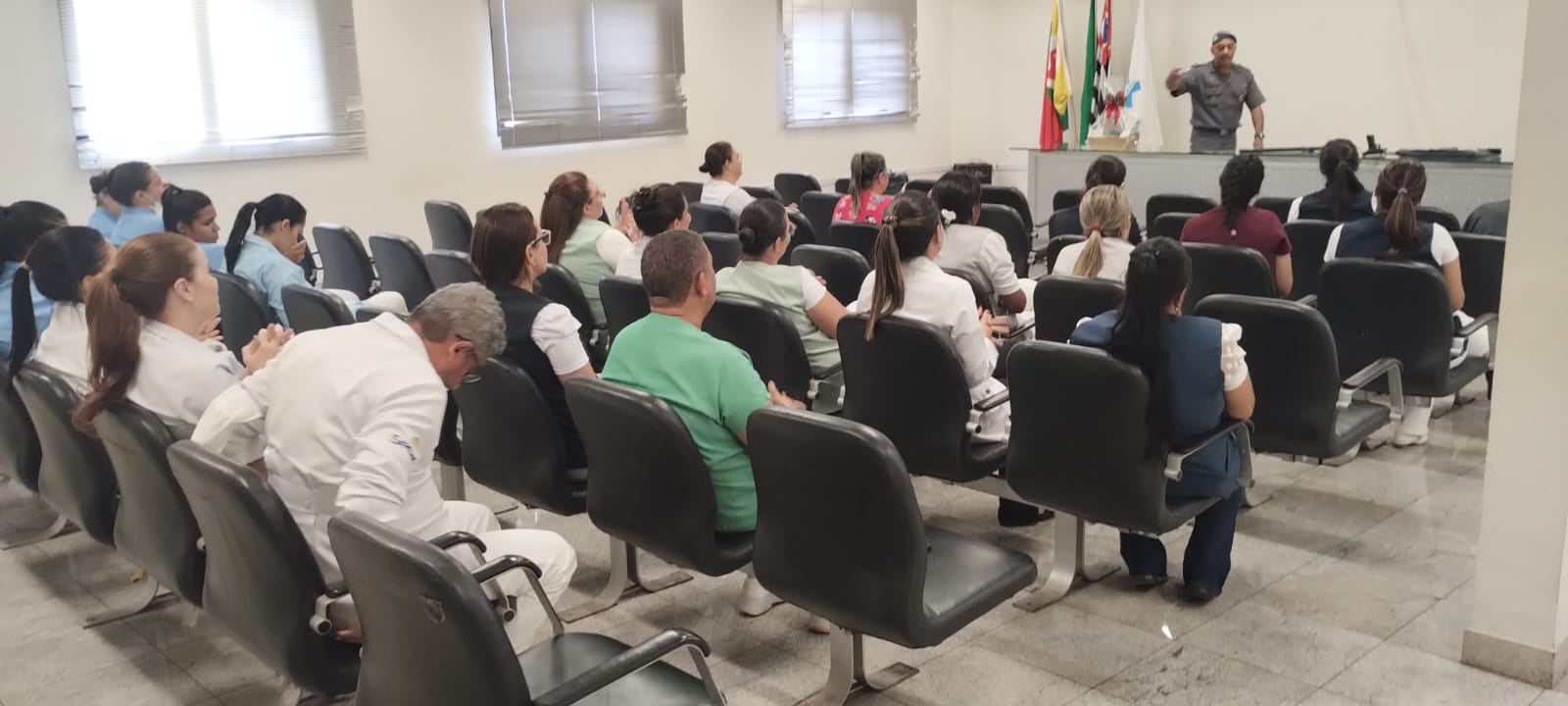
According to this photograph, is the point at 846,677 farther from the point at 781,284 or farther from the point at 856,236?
the point at 856,236

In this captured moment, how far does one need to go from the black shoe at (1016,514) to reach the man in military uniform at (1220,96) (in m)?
6.33

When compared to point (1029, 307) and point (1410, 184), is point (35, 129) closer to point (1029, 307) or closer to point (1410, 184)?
point (1029, 307)

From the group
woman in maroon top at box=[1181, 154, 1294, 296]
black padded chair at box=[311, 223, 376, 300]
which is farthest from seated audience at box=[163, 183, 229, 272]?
woman in maroon top at box=[1181, 154, 1294, 296]

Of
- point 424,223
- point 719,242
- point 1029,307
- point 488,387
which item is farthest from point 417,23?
point 488,387

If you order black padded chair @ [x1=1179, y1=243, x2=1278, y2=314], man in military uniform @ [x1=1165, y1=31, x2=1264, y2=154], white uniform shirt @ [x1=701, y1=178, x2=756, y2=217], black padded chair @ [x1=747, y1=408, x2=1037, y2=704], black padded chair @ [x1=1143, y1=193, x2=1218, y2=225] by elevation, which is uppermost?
man in military uniform @ [x1=1165, y1=31, x2=1264, y2=154]

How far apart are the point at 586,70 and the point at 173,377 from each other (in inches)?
257

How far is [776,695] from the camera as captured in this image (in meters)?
2.99

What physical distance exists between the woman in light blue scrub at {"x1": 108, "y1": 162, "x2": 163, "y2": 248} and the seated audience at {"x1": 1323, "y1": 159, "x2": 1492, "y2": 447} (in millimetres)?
5125

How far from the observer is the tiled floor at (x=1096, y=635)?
2.97 m

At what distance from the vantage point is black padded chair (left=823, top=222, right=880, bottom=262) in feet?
19.0

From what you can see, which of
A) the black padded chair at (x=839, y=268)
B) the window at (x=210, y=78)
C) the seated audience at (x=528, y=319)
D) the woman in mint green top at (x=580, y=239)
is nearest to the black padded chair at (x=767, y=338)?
the seated audience at (x=528, y=319)

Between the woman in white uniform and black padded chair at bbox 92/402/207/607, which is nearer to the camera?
black padded chair at bbox 92/402/207/607

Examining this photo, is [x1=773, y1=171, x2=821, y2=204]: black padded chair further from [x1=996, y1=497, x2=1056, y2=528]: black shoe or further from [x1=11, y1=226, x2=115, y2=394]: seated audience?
[x1=11, y1=226, x2=115, y2=394]: seated audience

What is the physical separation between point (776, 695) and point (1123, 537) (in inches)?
48.6
